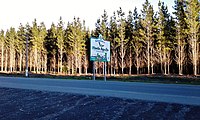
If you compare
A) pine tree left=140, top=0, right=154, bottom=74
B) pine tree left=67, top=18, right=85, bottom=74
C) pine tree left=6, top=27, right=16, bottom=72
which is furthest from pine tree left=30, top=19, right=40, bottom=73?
pine tree left=140, top=0, right=154, bottom=74

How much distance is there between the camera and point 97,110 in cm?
803

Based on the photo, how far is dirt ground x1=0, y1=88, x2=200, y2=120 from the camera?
7059 millimetres

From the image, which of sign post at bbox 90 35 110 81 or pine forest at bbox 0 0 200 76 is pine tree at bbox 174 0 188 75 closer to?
pine forest at bbox 0 0 200 76

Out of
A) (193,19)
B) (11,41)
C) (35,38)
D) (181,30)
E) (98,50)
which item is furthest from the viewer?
(11,41)

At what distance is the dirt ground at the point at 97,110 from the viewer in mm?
7059

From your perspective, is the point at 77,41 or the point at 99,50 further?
the point at 77,41

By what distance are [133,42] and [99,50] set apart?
29160 millimetres

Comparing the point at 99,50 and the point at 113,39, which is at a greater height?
the point at 113,39

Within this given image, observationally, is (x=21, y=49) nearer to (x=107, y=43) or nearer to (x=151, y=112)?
(x=107, y=43)

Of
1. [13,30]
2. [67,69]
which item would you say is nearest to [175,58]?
[67,69]

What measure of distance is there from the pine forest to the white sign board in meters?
20.0

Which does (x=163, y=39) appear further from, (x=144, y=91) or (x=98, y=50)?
(x=144, y=91)

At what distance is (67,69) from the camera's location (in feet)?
238

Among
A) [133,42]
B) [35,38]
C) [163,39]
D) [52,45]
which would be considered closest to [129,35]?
[133,42]
